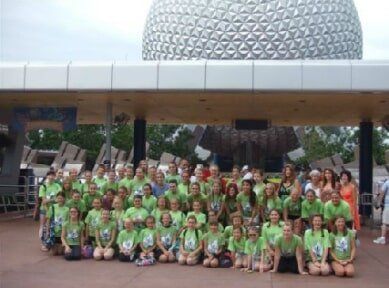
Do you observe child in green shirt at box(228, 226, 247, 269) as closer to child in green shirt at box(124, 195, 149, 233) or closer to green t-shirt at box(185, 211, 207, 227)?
green t-shirt at box(185, 211, 207, 227)

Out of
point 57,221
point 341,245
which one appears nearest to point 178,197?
point 57,221

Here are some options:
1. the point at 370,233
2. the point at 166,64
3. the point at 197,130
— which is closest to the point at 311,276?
the point at 370,233

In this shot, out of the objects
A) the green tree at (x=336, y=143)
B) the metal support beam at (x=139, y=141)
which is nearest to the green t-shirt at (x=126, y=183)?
the metal support beam at (x=139, y=141)

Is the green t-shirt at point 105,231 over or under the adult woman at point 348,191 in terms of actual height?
under

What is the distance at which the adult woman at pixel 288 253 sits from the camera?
9.66 m

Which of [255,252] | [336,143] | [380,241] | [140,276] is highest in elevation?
[336,143]

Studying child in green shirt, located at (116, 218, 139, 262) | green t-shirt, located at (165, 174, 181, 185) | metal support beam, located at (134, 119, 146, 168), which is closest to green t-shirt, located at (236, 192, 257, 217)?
green t-shirt, located at (165, 174, 181, 185)

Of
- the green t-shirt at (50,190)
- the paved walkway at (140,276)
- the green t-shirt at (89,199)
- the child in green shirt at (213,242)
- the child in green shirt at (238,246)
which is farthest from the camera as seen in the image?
the green t-shirt at (50,190)

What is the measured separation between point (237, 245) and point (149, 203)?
202cm

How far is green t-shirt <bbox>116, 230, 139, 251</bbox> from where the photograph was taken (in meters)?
10.6

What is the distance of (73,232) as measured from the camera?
10906 millimetres

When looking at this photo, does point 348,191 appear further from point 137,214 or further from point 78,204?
point 78,204

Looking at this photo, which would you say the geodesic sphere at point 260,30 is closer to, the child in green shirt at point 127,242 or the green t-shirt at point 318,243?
the child in green shirt at point 127,242

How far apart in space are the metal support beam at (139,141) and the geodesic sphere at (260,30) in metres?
3.23
